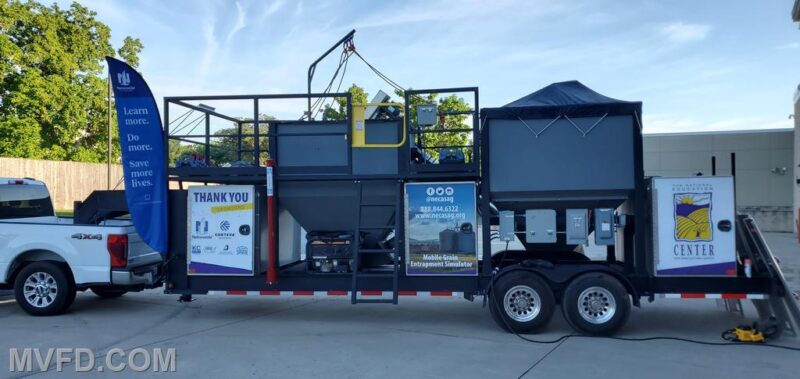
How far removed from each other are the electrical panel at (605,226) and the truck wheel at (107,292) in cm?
777

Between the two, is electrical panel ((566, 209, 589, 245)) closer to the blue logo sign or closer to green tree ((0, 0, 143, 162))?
the blue logo sign

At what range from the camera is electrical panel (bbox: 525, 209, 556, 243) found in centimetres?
745

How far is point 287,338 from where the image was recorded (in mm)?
7109

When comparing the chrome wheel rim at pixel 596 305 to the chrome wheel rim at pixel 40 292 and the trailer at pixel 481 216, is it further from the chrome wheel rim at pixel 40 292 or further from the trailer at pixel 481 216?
the chrome wheel rim at pixel 40 292

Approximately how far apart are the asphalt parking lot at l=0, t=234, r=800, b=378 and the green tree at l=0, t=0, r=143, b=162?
2521 cm

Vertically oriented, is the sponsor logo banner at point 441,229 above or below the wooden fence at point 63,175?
below

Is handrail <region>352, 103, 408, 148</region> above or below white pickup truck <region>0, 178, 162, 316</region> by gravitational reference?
above

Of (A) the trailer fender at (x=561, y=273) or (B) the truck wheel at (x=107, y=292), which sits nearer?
(A) the trailer fender at (x=561, y=273)

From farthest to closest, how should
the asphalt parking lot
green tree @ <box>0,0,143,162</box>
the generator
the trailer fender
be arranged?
1. green tree @ <box>0,0,143,162</box>
2. the generator
3. the trailer fender
4. the asphalt parking lot

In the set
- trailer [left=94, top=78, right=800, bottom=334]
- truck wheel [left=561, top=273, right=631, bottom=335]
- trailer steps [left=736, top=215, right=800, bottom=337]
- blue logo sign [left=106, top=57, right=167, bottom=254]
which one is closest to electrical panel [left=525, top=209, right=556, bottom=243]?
trailer [left=94, top=78, right=800, bottom=334]

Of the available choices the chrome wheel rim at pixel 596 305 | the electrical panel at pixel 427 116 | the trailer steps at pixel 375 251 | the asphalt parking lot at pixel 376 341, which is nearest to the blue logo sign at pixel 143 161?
the asphalt parking lot at pixel 376 341

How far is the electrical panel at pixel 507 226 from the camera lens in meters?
7.47

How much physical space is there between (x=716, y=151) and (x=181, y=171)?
2412 centimetres

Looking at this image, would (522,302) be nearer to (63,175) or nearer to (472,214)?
(472,214)
